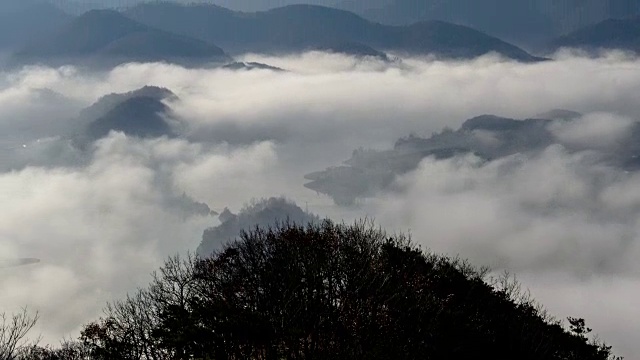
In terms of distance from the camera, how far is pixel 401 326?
41.7 meters

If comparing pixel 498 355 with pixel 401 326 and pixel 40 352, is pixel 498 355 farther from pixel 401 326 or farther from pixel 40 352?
pixel 40 352

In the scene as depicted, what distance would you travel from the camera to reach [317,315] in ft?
132

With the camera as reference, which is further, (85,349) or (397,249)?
(397,249)

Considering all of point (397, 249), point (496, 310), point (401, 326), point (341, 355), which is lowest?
point (341, 355)

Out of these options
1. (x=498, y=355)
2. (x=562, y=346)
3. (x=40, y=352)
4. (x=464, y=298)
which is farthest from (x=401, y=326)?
(x=40, y=352)

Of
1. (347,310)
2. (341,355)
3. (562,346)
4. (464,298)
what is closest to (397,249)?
(464,298)

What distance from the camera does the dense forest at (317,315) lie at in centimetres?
3769

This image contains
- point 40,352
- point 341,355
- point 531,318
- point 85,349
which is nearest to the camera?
point 341,355

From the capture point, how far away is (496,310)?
192 ft

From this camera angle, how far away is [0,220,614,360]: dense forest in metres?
37.7

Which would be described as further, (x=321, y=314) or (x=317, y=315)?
(x=321, y=314)

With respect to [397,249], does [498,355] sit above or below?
below

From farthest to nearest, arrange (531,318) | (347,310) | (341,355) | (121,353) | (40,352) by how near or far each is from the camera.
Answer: (531,318)
(40,352)
(121,353)
(347,310)
(341,355)

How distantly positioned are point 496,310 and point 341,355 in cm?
2895
